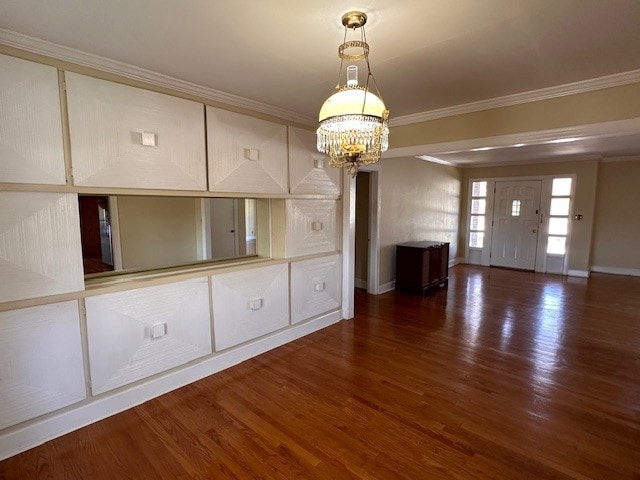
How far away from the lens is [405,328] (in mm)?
3787

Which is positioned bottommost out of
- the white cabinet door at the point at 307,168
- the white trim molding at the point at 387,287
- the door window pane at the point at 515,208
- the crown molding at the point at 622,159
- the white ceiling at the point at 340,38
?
the white trim molding at the point at 387,287

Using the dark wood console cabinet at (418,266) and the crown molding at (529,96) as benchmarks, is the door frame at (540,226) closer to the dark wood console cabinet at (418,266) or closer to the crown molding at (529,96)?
the dark wood console cabinet at (418,266)

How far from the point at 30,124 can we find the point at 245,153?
56.6 inches

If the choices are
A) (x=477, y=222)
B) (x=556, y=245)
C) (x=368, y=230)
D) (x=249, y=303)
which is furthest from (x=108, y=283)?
(x=556, y=245)

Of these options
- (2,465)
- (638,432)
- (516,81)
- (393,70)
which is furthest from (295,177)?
(638,432)

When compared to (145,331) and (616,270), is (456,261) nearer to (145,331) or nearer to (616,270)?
(616,270)

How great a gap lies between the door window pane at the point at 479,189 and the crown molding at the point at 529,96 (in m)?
4.97

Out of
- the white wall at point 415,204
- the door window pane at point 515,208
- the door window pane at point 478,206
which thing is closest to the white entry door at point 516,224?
the door window pane at point 515,208

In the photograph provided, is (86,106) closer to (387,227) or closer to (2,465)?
(2,465)

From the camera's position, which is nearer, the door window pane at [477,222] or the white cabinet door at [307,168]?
the white cabinet door at [307,168]

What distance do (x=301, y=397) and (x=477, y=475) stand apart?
1.22 metres

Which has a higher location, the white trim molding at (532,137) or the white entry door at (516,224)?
the white trim molding at (532,137)

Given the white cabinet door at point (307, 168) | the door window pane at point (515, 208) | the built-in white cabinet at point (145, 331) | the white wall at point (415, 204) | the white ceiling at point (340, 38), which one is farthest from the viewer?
the door window pane at point (515, 208)

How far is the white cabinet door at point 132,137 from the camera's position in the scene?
6.72 ft
